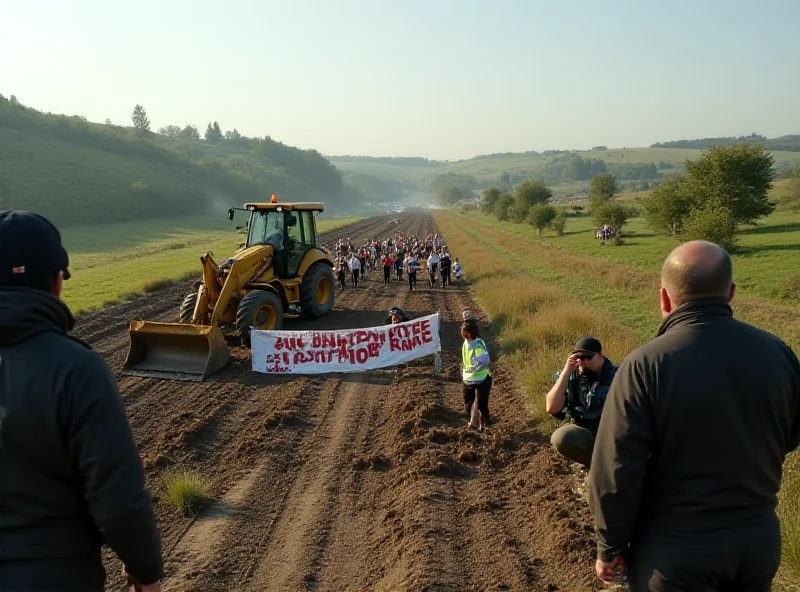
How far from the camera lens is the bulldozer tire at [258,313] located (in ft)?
38.8

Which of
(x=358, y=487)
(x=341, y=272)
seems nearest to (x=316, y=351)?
(x=358, y=487)

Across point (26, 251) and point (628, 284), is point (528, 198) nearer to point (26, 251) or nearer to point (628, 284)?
point (628, 284)

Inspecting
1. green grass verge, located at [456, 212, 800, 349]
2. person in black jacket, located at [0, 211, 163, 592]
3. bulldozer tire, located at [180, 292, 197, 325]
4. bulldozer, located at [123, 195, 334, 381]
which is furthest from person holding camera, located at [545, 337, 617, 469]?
bulldozer tire, located at [180, 292, 197, 325]

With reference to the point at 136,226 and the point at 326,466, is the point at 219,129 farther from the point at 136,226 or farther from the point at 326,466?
the point at 326,466

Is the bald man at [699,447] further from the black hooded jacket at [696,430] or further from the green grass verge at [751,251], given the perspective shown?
the green grass verge at [751,251]

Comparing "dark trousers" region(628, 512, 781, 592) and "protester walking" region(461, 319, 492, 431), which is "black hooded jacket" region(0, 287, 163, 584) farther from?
"protester walking" region(461, 319, 492, 431)

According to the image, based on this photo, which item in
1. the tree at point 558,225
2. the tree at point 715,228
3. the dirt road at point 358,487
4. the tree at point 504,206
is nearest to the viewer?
the dirt road at point 358,487

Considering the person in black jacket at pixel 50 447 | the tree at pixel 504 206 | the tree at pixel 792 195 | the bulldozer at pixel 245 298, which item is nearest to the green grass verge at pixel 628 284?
the bulldozer at pixel 245 298

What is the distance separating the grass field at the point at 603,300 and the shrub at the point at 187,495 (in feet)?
13.0

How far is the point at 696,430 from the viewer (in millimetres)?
2500

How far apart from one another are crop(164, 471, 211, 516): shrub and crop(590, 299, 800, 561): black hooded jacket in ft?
15.2

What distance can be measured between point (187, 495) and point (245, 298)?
6238 millimetres

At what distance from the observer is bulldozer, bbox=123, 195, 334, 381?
36.2 ft

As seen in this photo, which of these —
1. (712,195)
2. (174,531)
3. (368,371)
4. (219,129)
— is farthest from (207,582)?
(219,129)
